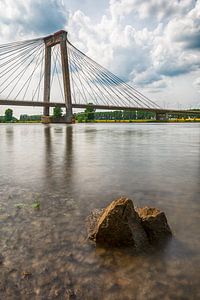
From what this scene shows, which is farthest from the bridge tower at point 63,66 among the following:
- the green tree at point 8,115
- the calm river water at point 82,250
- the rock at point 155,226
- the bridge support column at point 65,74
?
the green tree at point 8,115

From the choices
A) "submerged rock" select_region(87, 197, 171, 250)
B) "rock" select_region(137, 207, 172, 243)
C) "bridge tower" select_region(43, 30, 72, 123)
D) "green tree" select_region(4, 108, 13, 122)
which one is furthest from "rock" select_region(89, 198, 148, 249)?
"green tree" select_region(4, 108, 13, 122)

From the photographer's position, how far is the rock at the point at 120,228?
341cm

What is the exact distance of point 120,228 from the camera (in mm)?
3412

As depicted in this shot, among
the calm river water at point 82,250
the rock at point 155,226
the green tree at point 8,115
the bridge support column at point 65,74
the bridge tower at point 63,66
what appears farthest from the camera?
the green tree at point 8,115

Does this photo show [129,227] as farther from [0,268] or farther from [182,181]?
[182,181]

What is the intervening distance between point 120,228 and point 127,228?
0.30 ft

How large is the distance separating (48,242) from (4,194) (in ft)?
8.75

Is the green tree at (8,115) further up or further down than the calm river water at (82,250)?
further up

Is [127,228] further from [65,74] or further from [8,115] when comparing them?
[8,115]

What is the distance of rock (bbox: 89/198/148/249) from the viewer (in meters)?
3.41

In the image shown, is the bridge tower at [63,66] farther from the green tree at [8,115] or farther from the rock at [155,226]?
the green tree at [8,115]

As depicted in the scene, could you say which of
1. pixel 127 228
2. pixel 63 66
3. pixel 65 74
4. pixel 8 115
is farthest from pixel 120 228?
pixel 8 115

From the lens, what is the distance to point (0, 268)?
288 cm

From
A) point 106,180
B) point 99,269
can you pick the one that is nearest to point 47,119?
point 106,180
